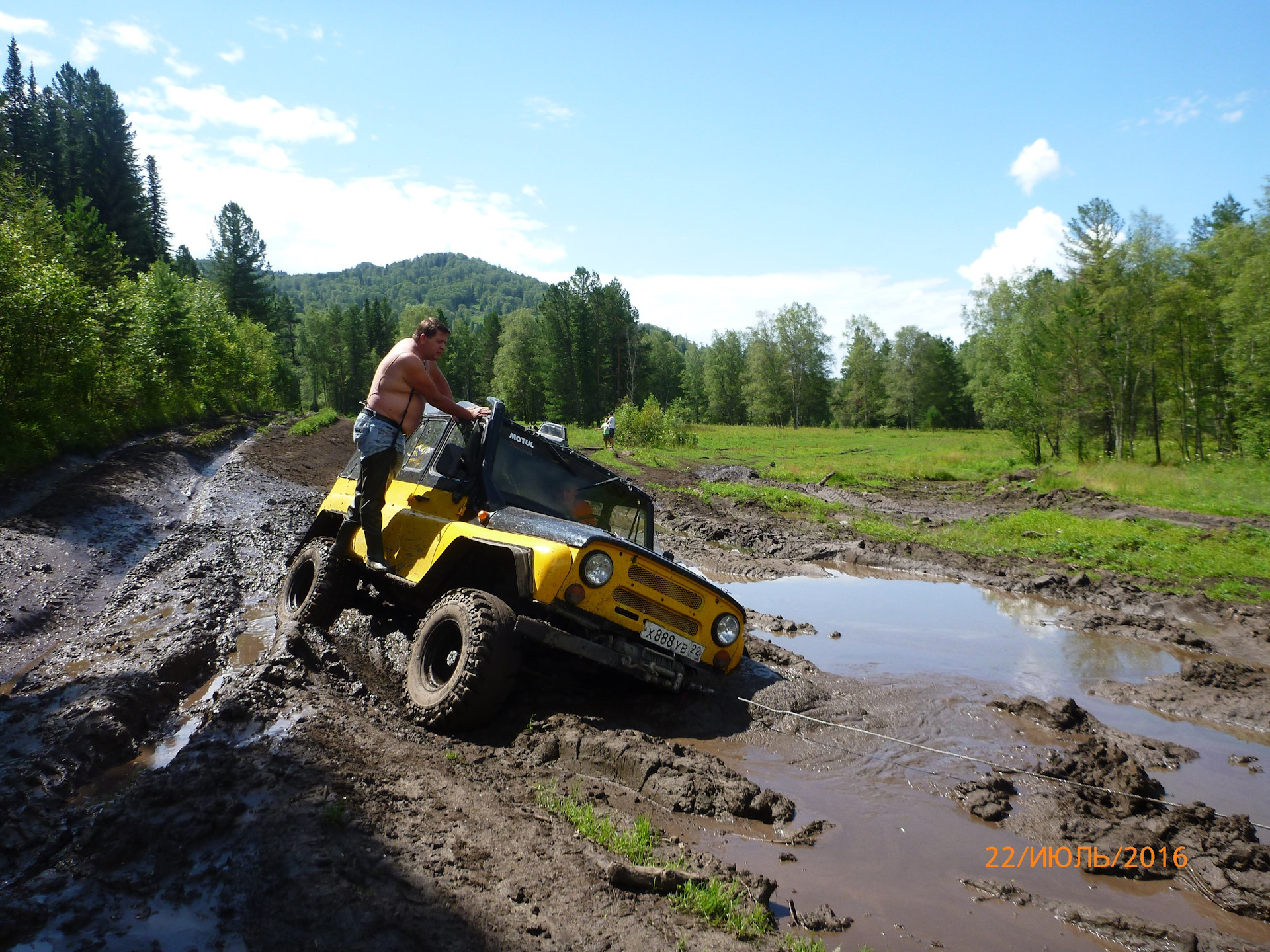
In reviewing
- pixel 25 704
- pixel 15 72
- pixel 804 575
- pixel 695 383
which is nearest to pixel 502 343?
pixel 695 383

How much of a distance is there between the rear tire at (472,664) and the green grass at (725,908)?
5.65 feet

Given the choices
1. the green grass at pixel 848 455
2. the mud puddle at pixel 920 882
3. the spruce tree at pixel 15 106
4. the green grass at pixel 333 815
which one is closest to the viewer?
the green grass at pixel 333 815

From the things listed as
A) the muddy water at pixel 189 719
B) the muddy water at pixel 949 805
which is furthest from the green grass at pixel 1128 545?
the muddy water at pixel 189 719

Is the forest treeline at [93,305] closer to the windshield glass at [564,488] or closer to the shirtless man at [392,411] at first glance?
the shirtless man at [392,411]

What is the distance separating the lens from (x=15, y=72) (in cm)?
5622

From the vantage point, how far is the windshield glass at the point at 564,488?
551 cm

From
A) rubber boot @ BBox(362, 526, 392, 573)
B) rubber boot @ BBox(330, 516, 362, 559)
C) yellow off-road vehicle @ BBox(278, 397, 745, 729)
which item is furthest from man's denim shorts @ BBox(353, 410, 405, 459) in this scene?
rubber boot @ BBox(330, 516, 362, 559)

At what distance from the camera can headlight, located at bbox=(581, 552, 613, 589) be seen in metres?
4.57

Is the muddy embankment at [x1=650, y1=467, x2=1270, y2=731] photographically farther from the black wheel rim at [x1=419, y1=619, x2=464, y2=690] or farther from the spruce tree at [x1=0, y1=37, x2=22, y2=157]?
the spruce tree at [x1=0, y1=37, x2=22, y2=157]

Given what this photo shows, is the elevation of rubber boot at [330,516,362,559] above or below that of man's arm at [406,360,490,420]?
below

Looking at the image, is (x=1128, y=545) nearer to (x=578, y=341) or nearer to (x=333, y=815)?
(x=333, y=815)

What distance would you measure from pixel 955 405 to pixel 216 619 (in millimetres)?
82138

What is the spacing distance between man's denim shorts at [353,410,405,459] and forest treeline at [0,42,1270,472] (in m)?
9.99

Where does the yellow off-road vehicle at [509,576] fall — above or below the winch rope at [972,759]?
above
